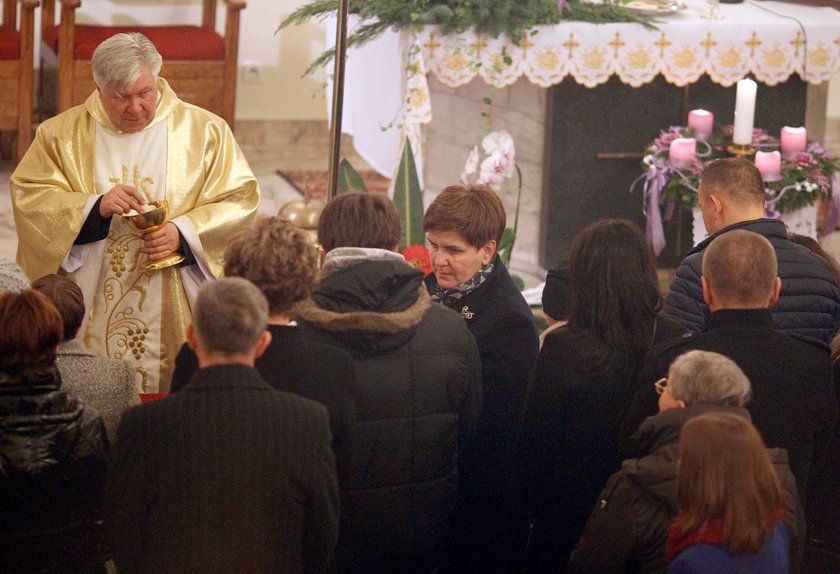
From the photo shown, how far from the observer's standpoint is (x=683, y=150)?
5633mm

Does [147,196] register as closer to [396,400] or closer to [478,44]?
[396,400]

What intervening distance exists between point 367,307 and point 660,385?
2.13ft

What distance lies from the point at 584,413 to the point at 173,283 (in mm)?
1539

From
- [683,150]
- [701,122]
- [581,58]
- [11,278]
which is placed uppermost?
[581,58]

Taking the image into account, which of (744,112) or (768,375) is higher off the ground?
(744,112)

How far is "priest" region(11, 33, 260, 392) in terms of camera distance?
3678 mm

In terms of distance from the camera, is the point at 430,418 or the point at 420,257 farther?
the point at 420,257

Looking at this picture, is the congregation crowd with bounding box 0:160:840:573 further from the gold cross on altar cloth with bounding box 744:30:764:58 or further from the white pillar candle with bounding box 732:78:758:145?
the gold cross on altar cloth with bounding box 744:30:764:58

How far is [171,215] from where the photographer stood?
3.84 m

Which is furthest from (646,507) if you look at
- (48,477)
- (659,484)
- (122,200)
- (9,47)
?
(9,47)

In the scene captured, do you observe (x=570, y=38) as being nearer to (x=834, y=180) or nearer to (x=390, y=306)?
(x=834, y=180)

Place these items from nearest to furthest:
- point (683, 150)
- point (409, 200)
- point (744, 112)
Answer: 1. point (409, 200)
2. point (744, 112)
3. point (683, 150)

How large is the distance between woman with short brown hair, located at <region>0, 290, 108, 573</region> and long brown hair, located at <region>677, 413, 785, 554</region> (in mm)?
1239

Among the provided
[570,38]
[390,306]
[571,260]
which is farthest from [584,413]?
[570,38]
